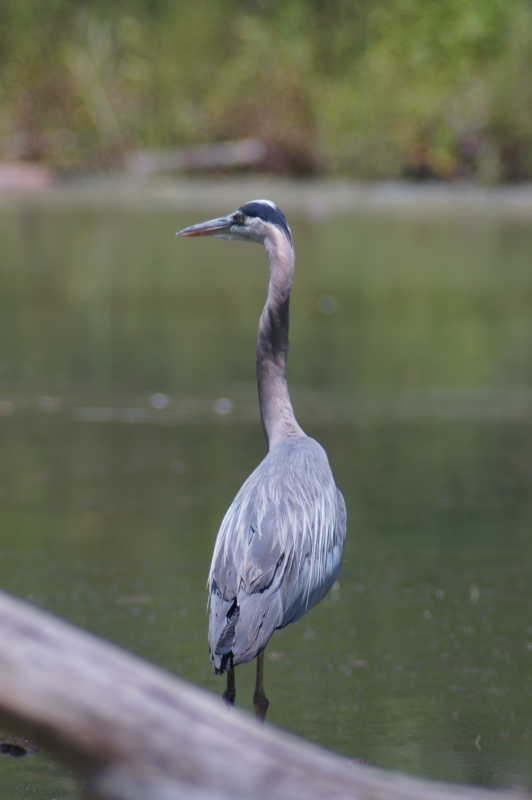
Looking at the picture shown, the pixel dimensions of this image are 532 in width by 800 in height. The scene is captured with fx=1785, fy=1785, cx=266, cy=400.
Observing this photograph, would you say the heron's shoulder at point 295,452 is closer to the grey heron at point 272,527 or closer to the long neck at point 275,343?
the grey heron at point 272,527

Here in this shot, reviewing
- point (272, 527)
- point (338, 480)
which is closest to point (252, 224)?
point (272, 527)

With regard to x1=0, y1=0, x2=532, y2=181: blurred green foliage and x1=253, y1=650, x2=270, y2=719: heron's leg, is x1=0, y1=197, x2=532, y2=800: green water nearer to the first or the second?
x1=253, y1=650, x2=270, y2=719: heron's leg

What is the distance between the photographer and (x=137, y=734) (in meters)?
2.17

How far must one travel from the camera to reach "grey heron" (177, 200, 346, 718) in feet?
13.0

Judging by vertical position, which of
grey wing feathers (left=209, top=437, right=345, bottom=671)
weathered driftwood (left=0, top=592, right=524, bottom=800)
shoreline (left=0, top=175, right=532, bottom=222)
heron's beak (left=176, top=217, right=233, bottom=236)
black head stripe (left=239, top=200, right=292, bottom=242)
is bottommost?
shoreline (left=0, top=175, right=532, bottom=222)

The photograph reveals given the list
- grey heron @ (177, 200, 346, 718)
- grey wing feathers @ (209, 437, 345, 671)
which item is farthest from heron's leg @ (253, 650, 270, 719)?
grey wing feathers @ (209, 437, 345, 671)

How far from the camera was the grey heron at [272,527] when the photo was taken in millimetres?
3977

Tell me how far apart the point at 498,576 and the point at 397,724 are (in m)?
1.69

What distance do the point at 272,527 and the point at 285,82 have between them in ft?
87.5

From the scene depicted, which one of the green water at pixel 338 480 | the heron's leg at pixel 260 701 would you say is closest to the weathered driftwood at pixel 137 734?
the green water at pixel 338 480

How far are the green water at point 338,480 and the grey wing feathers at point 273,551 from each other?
47 centimetres

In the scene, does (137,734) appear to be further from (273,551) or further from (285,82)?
(285,82)

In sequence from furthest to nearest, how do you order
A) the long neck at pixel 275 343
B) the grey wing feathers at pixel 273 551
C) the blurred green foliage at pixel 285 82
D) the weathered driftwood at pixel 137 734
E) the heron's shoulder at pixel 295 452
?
the blurred green foliage at pixel 285 82 → the long neck at pixel 275 343 → the heron's shoulder at pixel 295 452 → the grey wing feathers at pixel 273 551 → the weathered driftwood at pixel 137 734

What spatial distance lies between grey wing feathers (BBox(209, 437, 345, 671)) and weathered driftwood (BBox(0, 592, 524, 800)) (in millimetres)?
1658
